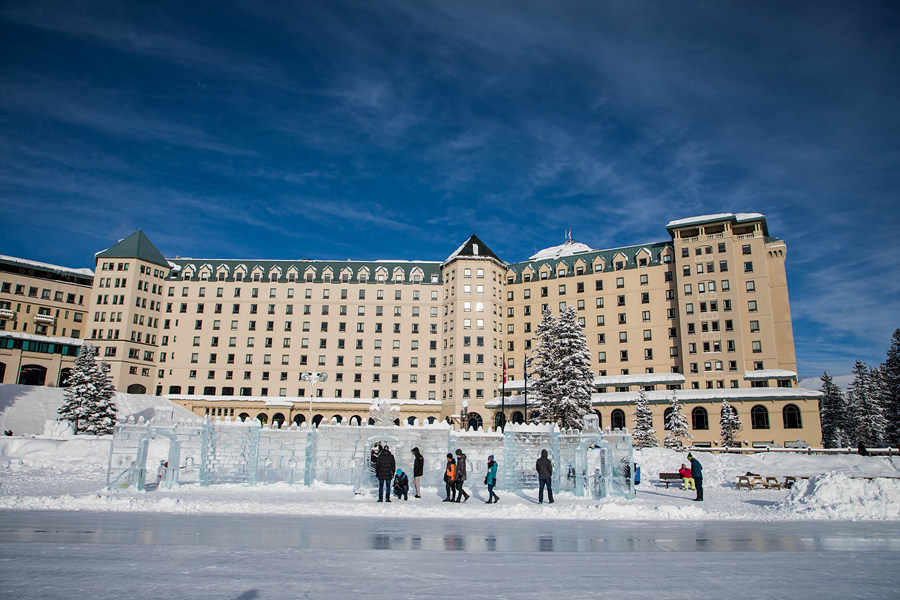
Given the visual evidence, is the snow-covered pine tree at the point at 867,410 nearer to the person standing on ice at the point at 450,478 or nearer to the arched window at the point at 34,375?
the person standing on ice at the point at 450,478

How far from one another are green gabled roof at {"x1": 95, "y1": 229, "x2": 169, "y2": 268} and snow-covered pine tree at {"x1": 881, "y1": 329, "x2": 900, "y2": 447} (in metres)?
92.9

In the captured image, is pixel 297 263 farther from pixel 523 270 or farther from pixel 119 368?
pixel 523 270

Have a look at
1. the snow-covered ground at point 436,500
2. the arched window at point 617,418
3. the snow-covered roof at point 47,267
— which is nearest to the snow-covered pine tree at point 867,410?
the arched window at point 617,418

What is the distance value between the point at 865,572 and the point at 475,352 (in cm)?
6695

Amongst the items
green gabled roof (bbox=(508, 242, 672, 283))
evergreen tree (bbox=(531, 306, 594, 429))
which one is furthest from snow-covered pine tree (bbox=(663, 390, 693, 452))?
green gabled roof (bbox=(508, 242, 672, 283))

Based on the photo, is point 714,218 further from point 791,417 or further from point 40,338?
point 40,338

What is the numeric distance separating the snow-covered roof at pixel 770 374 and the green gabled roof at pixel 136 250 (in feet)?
257

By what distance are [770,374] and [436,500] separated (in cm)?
5265

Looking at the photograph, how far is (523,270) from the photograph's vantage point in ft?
278

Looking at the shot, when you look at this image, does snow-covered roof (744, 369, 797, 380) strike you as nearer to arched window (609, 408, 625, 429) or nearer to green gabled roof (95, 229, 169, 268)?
arched window (609, 408, 625, 429)

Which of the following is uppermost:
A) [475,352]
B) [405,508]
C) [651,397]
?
[475,352]

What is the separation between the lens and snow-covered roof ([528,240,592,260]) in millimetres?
90688

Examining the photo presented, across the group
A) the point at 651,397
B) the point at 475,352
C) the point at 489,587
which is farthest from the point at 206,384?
the point at 489,587

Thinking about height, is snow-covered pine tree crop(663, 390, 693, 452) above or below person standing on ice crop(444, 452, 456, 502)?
above
